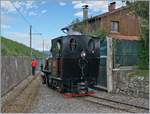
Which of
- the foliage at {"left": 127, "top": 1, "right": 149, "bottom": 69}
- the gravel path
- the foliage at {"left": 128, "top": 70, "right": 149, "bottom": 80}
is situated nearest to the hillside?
the gravel path

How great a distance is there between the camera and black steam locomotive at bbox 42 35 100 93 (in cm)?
1831

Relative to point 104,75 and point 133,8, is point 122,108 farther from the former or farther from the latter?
point 133,8

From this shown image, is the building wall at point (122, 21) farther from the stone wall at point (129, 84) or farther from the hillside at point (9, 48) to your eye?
the stone wall at point (129, 84)

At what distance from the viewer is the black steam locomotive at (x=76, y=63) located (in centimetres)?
1831

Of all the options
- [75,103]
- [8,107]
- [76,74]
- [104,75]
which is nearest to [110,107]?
[75,103]

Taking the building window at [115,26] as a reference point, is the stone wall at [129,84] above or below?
below

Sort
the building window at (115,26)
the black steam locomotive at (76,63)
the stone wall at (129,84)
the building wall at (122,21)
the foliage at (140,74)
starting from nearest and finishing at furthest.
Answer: the stone wall at (129,84)
the foliage at (140,74)
the black steam locomotive at (76,63)
the building wall at (122,21)
the building window at (115,26)

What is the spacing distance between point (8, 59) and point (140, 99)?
7494 mm

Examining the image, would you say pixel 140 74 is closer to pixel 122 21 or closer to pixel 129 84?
pixel 129 84

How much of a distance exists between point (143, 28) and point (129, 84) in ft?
11.2

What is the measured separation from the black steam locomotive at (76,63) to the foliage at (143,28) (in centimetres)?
260

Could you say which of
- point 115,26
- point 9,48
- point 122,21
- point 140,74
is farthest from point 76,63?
point 122,21

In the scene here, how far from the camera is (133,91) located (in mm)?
17703

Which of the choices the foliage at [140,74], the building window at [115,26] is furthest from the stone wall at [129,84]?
the building window at [115,26]
